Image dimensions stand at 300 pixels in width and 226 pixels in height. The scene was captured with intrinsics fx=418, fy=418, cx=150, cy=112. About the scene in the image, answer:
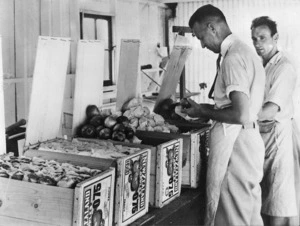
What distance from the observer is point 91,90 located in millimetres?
2691

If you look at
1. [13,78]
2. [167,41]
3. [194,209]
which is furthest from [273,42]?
[167,41]

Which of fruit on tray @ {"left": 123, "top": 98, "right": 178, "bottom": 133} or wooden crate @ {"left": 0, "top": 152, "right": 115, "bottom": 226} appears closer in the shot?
wooden crate @ {"left": 0, "top": 152, "right": 115, "bottom": 226}

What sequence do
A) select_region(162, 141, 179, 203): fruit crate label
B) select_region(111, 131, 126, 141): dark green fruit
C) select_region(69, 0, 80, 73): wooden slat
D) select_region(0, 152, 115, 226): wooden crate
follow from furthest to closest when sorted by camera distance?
select_region(69, 0, 80, 73): wooden slat, select_region(111, 131, 126, 141): dark green fruit, select_region(162, 141, 179, 203): fruit crate label, select_region(0, 152, 115, 226): wooden crate

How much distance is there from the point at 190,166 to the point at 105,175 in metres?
0.87

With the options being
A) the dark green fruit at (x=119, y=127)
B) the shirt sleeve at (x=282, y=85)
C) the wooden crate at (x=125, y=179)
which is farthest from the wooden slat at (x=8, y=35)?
the shirt sleeve at (x=282, y=85)

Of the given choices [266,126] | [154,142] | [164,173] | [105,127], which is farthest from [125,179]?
[266,126]

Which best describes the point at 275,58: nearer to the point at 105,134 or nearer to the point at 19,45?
the point at 105,134

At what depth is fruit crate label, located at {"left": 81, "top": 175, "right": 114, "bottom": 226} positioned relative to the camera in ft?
5.22

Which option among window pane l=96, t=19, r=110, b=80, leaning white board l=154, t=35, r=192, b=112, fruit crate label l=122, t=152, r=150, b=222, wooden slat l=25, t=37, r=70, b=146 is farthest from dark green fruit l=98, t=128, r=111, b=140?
window pane l=96, t=19, r=110, b=80

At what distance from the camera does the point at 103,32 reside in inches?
216

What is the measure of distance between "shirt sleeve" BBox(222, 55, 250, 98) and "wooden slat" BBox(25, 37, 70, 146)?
36.5 inches

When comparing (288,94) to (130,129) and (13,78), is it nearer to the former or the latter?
(130,129)

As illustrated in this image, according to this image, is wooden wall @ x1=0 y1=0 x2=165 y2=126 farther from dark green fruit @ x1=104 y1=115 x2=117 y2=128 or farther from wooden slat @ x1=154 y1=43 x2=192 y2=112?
dark green fruit @ x1=104 y1=115 x2=117 y2=128

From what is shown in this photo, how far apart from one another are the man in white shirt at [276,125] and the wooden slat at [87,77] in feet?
3.28
